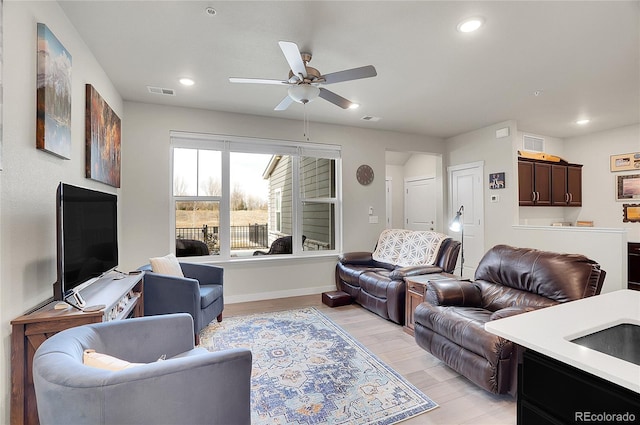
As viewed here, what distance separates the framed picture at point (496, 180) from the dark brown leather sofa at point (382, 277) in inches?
69.0

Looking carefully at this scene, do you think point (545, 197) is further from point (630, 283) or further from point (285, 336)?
point (285, 336)

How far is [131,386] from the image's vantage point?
3.21ft

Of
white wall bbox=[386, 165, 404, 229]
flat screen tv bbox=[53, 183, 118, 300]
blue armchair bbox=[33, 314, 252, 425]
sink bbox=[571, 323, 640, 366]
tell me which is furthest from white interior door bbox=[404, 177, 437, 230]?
blue armchair bbox=[33, 314, 252, 425]

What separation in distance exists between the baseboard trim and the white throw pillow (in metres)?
1.21

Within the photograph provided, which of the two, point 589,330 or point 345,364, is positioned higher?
point 589,330

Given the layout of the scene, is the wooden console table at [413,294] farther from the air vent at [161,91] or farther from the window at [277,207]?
the air vent at [161,91]

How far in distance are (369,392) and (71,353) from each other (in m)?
1.79

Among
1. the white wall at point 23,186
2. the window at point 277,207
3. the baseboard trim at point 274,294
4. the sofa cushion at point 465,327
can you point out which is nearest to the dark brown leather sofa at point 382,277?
the baseboard trim at point 274,294

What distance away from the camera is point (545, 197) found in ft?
17.4

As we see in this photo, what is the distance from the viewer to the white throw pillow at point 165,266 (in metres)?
3.06

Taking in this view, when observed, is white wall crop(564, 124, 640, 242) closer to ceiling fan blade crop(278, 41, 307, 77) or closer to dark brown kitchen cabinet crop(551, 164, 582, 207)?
dark brown kitchen cabinet crop(551, 164, 582, 207)

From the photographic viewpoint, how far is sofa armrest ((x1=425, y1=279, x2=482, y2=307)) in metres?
2.58

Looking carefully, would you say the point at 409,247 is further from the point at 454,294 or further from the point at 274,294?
the point at 274,294

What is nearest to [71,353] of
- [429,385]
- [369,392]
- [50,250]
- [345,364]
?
[50,250]
